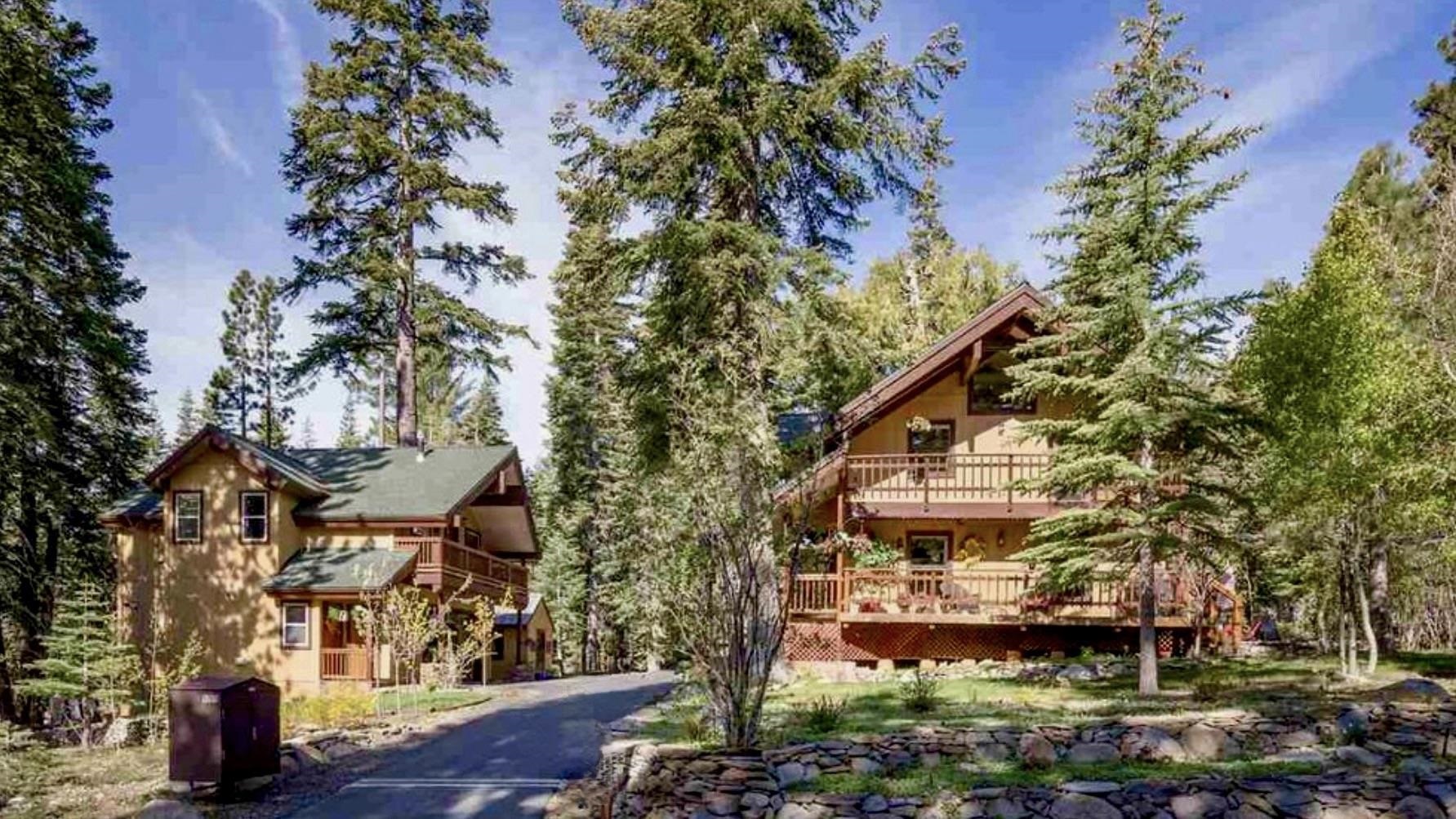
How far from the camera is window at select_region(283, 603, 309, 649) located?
858 inches

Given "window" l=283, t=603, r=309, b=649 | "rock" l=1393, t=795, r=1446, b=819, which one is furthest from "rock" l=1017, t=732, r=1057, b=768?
"window" l=283, t=603, r=309, b=649

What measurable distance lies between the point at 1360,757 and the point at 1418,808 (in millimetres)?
914

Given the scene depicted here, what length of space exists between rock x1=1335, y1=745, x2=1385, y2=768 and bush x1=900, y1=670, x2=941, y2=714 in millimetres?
4283

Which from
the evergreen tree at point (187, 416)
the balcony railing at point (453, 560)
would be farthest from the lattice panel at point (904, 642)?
the evergreen tree at point (187, 416)

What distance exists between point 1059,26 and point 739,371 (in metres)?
9.72

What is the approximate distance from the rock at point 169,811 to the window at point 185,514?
48.5 ft

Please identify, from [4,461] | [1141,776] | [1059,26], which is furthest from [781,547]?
[4,461]

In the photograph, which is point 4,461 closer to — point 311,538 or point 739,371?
point 311,538

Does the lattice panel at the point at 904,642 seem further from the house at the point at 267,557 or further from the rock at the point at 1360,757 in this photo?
the rock at the point at 1360,757

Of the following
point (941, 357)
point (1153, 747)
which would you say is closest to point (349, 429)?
point (941, 357)

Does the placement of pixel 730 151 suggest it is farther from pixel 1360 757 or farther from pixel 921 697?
pixel 1360 757

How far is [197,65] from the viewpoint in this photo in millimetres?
18203

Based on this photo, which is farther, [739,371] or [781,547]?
[739,371]

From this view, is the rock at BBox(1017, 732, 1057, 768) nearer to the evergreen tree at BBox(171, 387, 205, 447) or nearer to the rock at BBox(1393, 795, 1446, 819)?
the rock at BBox(1393, 795, 1446, 819)
